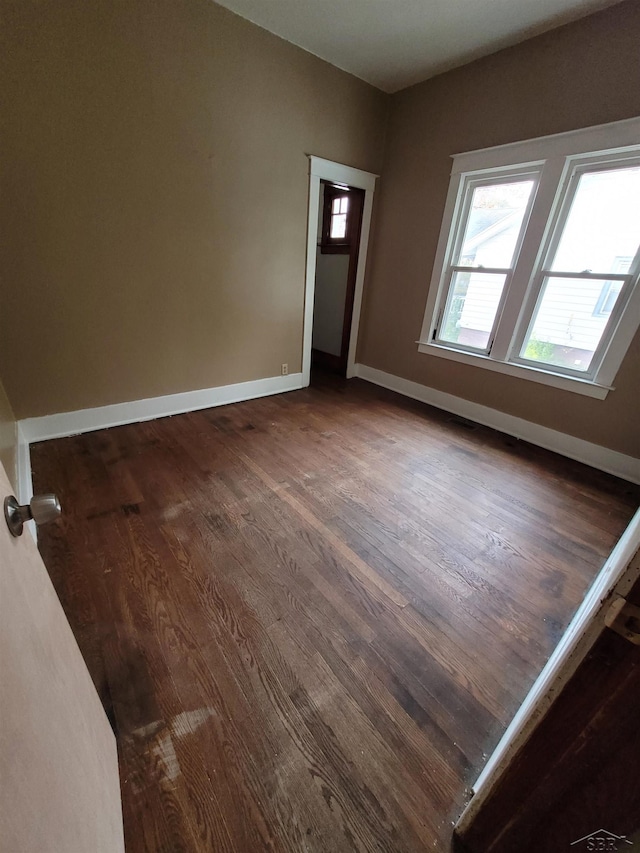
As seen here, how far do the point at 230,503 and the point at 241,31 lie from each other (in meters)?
3.25

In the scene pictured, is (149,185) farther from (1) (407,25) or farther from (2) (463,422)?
(2) (463,422)

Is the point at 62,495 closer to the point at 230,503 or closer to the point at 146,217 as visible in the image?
the point at 230,503

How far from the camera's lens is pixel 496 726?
110 centimetres

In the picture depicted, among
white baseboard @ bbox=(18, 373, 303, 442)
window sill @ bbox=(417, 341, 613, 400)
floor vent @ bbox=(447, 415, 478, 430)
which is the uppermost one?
window sill @ bbox=(417, 341, 613, 400)

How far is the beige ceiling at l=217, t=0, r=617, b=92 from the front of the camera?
221 cm

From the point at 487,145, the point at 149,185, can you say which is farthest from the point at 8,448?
the point at 487,145

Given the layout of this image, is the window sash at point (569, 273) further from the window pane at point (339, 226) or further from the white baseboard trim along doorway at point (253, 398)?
the window pane at point (339, 226)

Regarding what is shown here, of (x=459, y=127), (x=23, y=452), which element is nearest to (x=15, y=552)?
(x=23, y=452)

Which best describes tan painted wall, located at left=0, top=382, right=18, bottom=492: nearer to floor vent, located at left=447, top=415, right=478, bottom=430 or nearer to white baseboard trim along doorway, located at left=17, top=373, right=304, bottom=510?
white baseboard trim along doorway, located at left=17, top=373, right=304, bottom=510

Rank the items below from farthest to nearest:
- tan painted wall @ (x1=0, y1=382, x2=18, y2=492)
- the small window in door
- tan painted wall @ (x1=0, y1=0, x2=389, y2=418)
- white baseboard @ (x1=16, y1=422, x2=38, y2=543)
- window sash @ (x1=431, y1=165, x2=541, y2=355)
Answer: the small window in door → window sash @ (x1=431, y1=165, x2=541, y2=355) → tan painted wall @ (x1=0, y1=0, x2=389, y2=418) → white baseboard @ (x1=16, y1=422, x2=38, y2=543) → tan painted wall @ (x1=0, y1=382, x2=18, y2=492)

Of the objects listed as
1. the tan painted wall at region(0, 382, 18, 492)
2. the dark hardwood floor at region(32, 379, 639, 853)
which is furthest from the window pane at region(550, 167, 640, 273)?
the tan painted wall at region(0, 382, 18, 492)

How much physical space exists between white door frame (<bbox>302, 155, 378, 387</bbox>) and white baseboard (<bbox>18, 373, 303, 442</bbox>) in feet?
1.58

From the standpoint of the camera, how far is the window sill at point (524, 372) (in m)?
2.61

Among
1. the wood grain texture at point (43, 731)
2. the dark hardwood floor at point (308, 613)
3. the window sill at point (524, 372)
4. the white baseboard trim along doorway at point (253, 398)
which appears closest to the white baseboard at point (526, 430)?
the white baseboard trim along doorway at point (253, 398)
